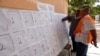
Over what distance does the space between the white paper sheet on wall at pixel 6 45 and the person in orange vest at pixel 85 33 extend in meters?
2.93

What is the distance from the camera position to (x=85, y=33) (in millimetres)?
4902

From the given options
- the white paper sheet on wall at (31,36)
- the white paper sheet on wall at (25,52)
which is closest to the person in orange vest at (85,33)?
the white paper sheet on wall at (31,36)

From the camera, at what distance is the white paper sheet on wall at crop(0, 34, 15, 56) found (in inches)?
72.8

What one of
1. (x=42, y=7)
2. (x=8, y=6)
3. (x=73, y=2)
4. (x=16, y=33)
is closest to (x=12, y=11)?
(x=8, y=6)

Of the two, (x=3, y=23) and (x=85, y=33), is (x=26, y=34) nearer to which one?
(x=3, y=23)

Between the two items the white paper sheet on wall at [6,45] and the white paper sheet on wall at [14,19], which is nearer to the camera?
the white paper sheet on wall at [6,45]

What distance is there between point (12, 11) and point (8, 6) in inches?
3.2

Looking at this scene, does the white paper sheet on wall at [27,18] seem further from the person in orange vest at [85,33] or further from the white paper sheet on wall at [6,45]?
the person in orange vest at [85,33]

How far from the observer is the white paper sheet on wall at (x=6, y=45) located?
1.85 meters

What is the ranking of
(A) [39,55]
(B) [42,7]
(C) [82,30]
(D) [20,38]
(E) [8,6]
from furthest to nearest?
(C) [82,30] → (B) [42,7] → (A) [39,55] → (D) [20,38] → (E) [8,6]

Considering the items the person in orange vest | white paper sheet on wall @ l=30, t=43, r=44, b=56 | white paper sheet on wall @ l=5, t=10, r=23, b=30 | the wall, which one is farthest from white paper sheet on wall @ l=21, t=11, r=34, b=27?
the person in orange vest

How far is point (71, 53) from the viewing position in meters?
7.07

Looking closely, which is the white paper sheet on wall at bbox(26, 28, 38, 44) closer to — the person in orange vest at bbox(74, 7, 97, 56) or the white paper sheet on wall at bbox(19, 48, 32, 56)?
the white paper sheet on wall at bbox(19, 48, 32, 56)

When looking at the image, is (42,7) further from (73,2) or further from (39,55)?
(73,2)
